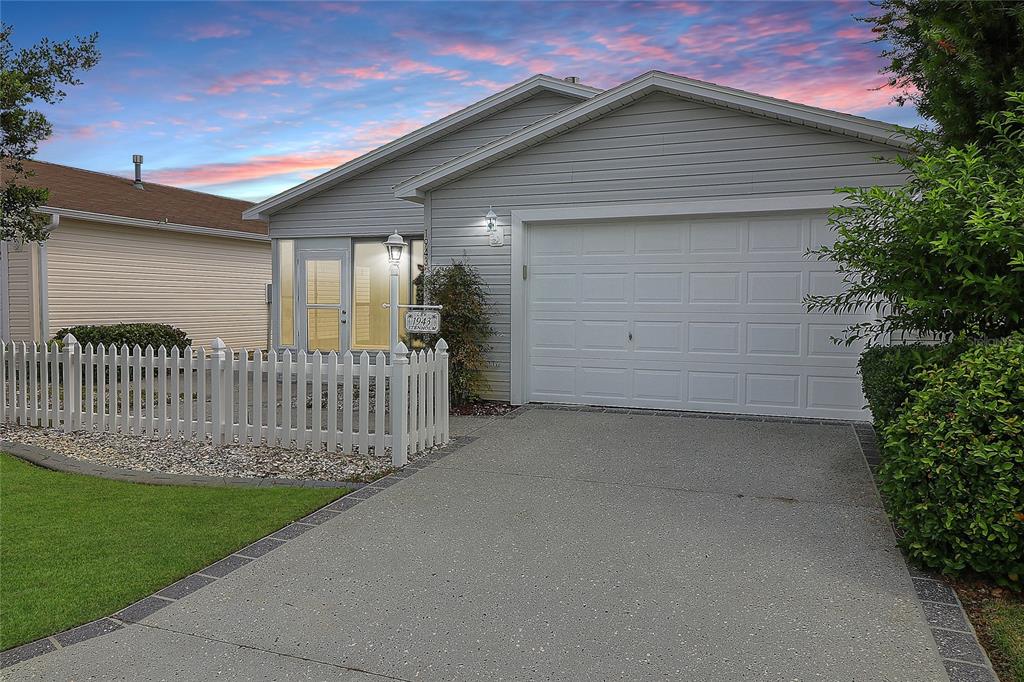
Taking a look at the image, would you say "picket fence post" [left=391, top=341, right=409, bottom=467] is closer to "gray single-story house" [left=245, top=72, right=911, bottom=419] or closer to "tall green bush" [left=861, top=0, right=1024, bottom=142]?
"gray single-story house" [left=245, top=72, right=911, bottom=419]

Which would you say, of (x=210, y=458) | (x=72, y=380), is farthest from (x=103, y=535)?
(x=72, y=380)

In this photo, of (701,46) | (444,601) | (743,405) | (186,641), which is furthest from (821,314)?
(186,641)

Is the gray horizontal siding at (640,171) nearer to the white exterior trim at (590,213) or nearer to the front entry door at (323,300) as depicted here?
the white exterior trim at (590,213)

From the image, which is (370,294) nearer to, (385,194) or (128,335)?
(385,194)

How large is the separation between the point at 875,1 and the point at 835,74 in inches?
76.2

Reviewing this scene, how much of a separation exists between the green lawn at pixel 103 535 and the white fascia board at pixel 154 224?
9339mm

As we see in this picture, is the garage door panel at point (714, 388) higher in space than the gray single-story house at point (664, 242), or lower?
lower

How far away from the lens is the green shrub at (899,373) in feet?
14.2

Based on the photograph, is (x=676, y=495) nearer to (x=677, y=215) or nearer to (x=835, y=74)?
(x=677, y=215)

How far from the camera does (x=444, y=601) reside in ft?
11.2

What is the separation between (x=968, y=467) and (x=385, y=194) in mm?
10587

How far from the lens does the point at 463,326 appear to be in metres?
9.23

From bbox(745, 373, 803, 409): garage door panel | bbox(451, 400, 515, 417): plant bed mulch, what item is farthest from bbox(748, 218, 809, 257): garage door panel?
bbox(451, 400, 515, 417): plant bed mulch

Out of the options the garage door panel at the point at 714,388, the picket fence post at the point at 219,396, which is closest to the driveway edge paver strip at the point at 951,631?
the garage door panel at the point at 714,388
